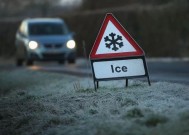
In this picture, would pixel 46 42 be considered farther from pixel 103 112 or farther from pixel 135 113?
pixel 135 113

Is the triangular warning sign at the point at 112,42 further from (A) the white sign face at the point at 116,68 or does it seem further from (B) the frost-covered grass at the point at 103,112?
(B) the frost-covered grass at the point at 103,112

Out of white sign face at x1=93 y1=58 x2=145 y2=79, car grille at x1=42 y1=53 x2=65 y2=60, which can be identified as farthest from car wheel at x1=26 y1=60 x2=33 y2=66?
white sign face at x1=93 y1=58 x2=145 y2=79

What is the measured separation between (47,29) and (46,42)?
1128 mm

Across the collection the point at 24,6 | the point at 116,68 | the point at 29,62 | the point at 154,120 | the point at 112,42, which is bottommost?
the point at 154,120

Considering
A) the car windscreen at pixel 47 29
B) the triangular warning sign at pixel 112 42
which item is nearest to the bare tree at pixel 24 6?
the car windscreen at pixel 47 29

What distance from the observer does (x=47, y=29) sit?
29547 mm

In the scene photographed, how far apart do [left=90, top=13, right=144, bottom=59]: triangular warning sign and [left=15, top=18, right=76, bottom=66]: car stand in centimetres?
1634

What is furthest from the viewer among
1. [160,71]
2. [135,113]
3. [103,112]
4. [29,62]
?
[29,62]

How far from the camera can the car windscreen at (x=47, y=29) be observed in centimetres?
2935

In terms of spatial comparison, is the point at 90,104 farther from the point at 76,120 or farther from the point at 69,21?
the point at 69,21

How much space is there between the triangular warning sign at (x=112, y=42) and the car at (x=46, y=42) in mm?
16338

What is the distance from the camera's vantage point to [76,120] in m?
9.44

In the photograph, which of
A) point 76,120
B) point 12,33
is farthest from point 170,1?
point 76,120

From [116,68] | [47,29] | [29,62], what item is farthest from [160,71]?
[116,68]
